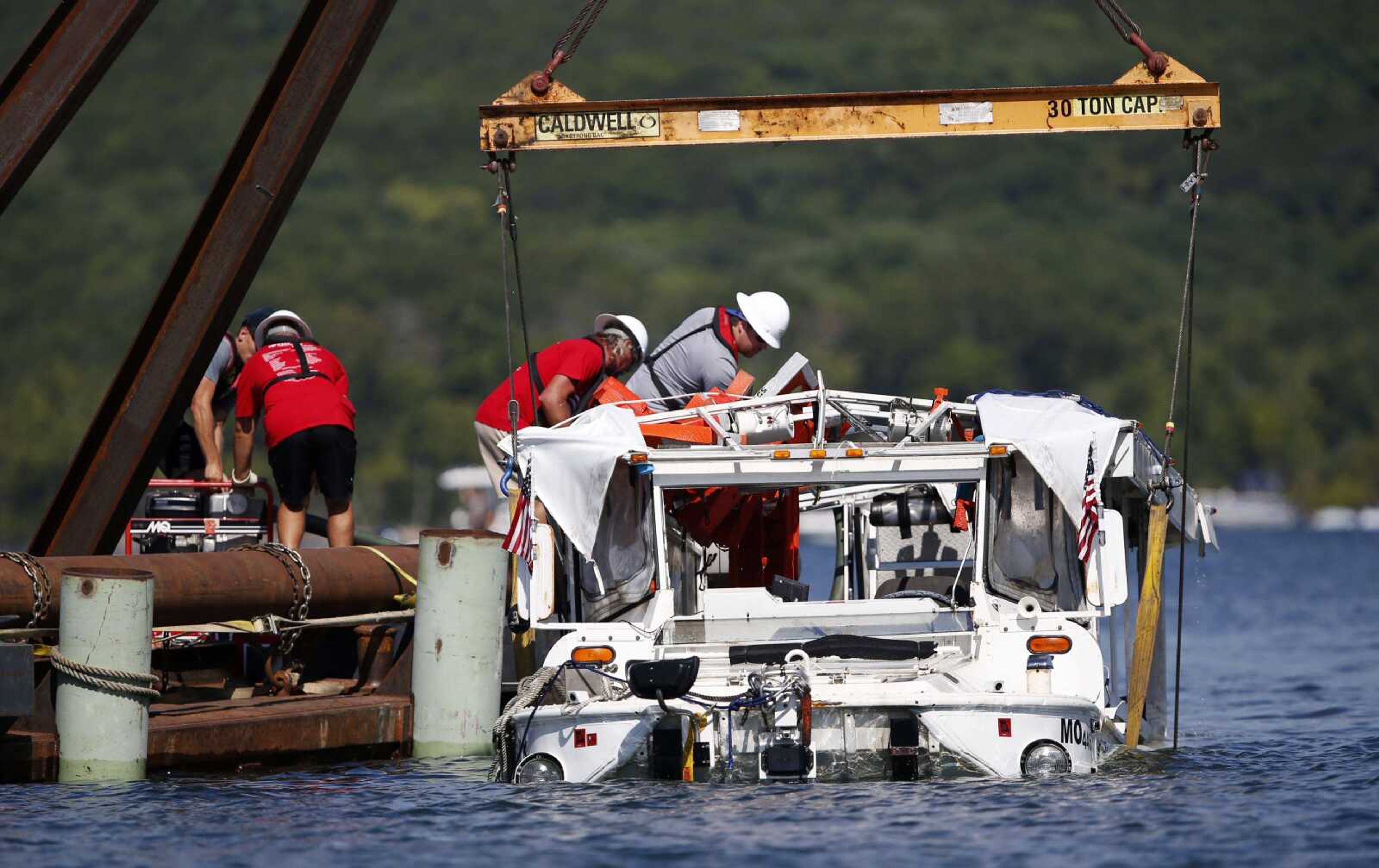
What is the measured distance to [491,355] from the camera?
12475cm

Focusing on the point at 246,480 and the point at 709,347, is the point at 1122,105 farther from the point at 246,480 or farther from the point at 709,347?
the point at 246,480

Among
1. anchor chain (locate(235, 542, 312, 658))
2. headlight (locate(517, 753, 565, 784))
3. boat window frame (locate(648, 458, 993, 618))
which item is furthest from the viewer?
anchor chain (locate(235, 542, 312, 658))

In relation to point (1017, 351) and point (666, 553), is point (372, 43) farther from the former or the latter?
point (1017, 351)

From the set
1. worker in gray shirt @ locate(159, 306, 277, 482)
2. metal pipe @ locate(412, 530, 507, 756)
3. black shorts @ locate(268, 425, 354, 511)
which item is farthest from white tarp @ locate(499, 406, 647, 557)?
worker in gray shirt @ locate(159, 306, 277, 482)

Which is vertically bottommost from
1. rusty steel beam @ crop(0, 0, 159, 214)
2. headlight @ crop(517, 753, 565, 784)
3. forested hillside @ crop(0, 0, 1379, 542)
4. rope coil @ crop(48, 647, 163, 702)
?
headlight @ crop(517, 753, 565, 784)

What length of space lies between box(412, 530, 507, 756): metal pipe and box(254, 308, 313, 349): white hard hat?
2432 mm

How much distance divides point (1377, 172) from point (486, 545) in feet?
576

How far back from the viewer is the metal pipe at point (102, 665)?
12.5m

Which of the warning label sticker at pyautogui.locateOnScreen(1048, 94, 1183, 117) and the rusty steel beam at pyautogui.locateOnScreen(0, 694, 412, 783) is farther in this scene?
the warning label sticker at pyautogui.locateOnScreen(1048, 94, 1183, 117)

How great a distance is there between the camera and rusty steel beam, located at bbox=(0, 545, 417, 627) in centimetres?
1277

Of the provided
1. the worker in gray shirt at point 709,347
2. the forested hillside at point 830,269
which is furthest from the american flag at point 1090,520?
the forested hillside at point 830,269

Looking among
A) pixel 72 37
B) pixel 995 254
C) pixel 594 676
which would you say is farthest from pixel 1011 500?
pixel 995 254

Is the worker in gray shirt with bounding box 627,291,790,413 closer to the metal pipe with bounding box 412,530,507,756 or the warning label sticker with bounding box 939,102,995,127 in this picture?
the metal pipe with bounding box 412,530,507,756

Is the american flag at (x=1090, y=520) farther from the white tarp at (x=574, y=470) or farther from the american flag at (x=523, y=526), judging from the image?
the american flag at (x=523, y=526)
